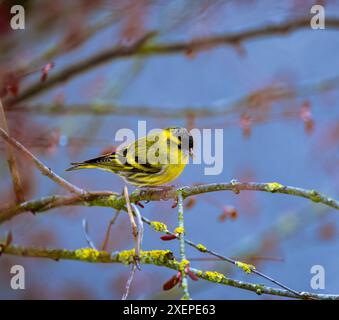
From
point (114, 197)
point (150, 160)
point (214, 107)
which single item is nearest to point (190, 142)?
point (150, 160)

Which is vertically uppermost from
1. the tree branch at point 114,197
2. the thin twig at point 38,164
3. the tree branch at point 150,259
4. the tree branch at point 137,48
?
the tree branch at point 137,48

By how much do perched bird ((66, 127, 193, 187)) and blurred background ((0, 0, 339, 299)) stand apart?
0.10 meters

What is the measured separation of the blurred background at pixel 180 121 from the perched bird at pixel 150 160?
103 mm

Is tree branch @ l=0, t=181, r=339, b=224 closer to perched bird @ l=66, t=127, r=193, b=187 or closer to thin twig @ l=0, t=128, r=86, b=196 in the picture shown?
thin twig @ l=0, t=128, r=86, b=196

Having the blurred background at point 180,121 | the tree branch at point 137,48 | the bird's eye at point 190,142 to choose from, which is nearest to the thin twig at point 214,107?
the blurred background at point 180,121

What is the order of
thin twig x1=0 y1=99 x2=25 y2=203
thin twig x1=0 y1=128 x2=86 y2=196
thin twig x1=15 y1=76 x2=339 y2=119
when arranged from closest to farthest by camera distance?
thin twig x1=0 y1=128 x2=86 y2=196, thin twig x1=0 y1=99 x2=25 y2=203, thin twig x1=15 y1=76 x2=339 y2=119

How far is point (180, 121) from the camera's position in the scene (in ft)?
8.67

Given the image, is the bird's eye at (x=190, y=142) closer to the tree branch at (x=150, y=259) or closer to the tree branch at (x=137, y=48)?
the tree branch at (x=137, y=48)

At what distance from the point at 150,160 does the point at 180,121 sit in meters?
0.53

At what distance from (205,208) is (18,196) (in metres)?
1.87

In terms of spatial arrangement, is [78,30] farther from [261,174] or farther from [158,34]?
[261,174]

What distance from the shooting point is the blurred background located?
2230 millimetres

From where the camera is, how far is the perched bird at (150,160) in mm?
2092

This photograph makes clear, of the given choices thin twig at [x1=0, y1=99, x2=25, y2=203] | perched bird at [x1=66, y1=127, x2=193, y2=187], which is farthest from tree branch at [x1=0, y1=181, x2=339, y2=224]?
perched bird at [x1=66, y1=127, x2=193, y2=187]
